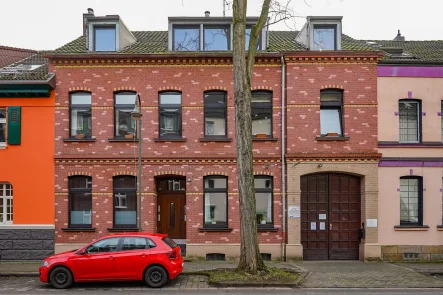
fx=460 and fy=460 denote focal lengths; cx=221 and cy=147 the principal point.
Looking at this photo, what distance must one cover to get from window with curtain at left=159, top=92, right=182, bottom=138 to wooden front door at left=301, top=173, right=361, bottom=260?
5525mm

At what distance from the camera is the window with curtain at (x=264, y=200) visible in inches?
721

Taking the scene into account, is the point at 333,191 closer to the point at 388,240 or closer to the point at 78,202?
the point at 388,240

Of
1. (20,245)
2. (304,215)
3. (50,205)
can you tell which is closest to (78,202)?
(50,205)

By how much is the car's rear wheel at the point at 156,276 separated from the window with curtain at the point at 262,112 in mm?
7295

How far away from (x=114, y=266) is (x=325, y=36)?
484 inches

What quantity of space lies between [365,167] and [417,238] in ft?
11.4

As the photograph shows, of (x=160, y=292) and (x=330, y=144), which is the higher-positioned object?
(x=330, y=144)

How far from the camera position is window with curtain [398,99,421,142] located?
61.1ft

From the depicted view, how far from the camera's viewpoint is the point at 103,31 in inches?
757

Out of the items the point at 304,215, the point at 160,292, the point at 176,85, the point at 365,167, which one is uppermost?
the point at 176,85

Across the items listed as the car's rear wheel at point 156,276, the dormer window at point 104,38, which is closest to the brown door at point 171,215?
the car's rear wheel at point 156,276

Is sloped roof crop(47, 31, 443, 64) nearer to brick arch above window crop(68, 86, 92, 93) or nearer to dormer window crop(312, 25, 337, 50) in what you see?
dormer window crop(312, 25, 337, 50)

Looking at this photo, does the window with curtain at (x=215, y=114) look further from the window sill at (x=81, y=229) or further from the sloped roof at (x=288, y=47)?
the window sill at (x=81, y=229)

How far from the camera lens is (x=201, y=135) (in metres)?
18.3
